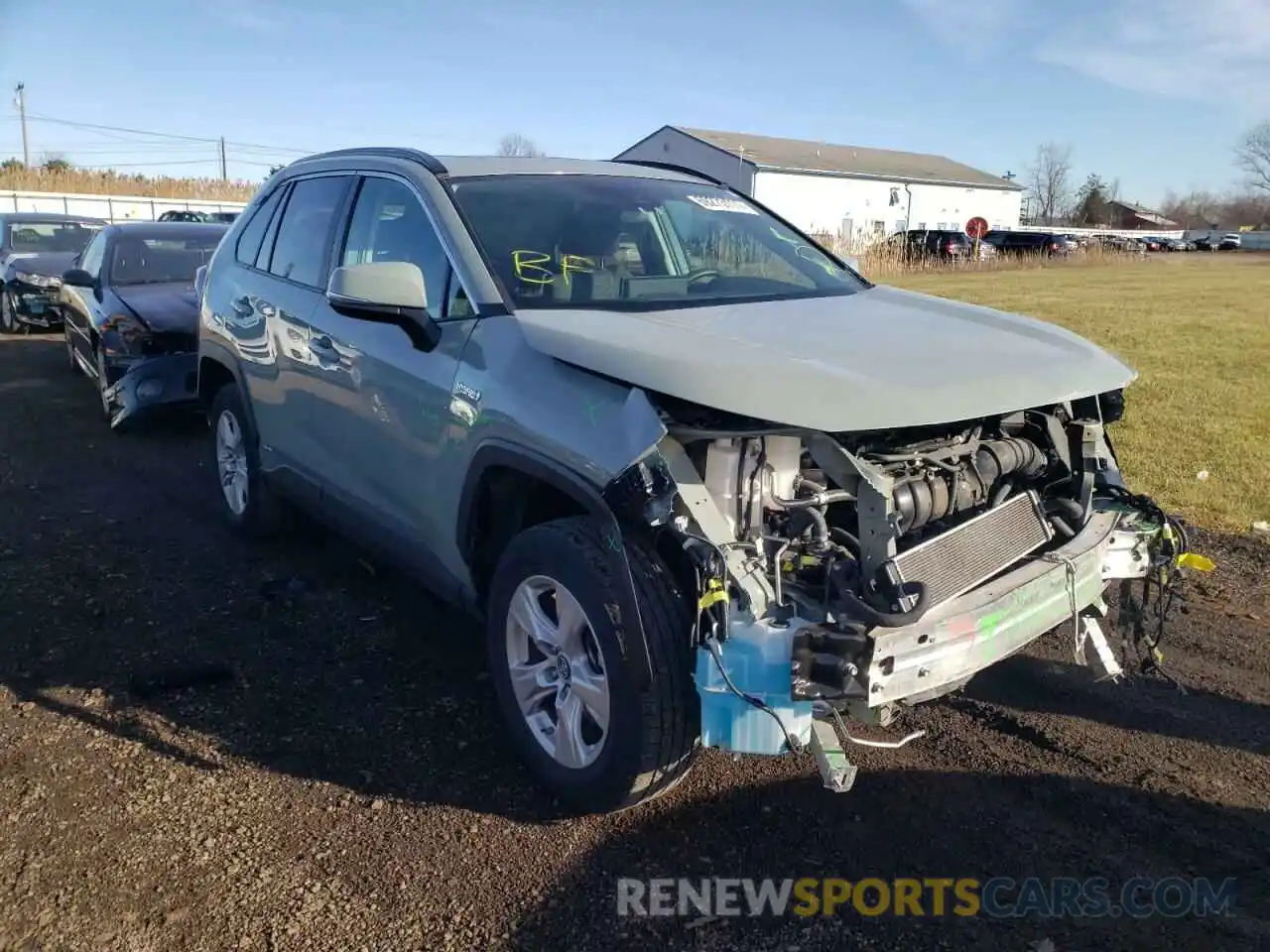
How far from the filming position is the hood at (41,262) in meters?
14.4

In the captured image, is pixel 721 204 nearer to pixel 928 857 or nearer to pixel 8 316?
pixel 928 857

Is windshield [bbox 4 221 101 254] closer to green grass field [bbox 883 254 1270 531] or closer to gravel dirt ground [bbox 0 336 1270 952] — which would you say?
gravel dirt ground [bbox 0 336 1270 952]

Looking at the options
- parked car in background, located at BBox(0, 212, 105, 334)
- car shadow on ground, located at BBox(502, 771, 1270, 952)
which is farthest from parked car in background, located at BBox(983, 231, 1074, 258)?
car shadow on ground, located at BBox(502, 771, 1270, 952)

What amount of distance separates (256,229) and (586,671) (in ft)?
11.7

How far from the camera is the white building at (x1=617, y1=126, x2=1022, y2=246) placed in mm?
56938

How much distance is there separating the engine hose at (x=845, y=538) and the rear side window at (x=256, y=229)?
3.68 metres

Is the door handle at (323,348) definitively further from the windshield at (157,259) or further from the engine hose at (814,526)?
the windshield at (157,259)

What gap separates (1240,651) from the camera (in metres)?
4.30

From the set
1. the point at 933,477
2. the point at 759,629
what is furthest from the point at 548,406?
the point at 933,477

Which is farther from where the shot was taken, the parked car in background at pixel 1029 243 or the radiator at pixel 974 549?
the parked car in background at pixel 1029 243

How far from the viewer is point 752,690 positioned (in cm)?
261

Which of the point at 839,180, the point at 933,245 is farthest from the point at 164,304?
the point at 839,180

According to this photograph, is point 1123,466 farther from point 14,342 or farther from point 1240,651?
point 14,342

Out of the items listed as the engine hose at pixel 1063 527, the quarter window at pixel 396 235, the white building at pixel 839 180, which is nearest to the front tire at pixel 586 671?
the quarter window at pixel 396 235
